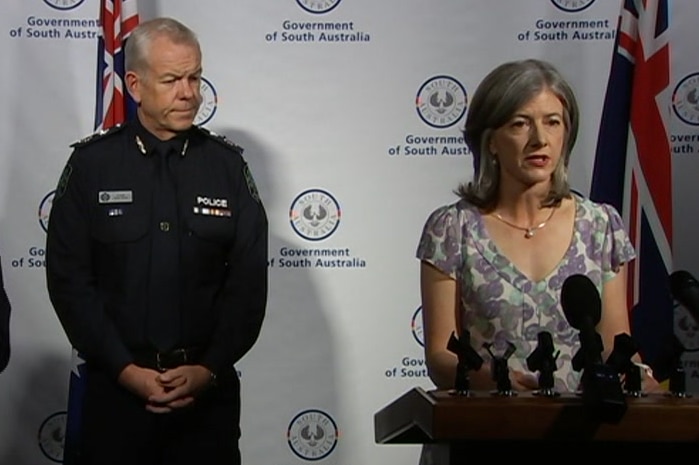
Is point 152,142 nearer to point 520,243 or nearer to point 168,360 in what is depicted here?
point 168,360

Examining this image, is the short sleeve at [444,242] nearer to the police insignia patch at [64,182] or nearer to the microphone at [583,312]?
the microphone at [583,312]

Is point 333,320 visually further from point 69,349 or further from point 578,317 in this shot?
point 578,317

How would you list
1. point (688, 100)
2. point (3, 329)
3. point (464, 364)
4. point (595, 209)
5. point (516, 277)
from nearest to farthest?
point (464, 364)
point (516, 277)
point (595, 209)
point (3, 329)
point (688, 100)

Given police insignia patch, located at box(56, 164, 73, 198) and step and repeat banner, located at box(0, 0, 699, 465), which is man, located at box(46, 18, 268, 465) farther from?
step and repeat banner, located at box(0, 0, 699, 465)

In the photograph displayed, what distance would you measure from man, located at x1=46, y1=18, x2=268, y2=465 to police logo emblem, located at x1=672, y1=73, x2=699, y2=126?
190 centimetres

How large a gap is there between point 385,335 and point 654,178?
44.4 inches

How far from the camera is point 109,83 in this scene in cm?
354

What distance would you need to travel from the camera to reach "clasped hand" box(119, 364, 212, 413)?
2.71m

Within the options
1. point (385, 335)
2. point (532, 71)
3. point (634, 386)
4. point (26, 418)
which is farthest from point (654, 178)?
point (26, 418)

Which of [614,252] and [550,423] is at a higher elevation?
[614,252]

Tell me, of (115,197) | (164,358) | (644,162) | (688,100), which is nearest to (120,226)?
(115,197)

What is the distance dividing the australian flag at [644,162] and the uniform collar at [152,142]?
1.51 m

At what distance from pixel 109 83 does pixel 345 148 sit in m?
0.93

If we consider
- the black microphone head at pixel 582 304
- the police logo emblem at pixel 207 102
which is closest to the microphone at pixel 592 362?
the black microphone head at pixel 582 304
